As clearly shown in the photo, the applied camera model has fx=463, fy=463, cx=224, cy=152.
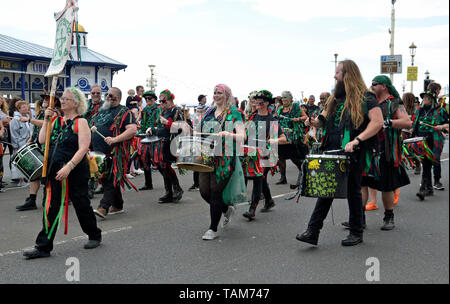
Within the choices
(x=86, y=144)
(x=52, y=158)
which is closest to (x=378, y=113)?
(x=86, y=144)

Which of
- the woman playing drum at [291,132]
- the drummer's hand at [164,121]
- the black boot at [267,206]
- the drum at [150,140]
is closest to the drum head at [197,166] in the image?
the black boot at [267,206]

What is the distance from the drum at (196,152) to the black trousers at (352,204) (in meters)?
1.32

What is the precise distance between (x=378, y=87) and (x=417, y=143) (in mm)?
3040

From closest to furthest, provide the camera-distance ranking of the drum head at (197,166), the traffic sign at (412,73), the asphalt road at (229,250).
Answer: the asphalt road at (229,250), the drum head at (197,166), the traffic sign at (412,73)

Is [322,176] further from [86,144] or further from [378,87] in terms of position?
[86,144]

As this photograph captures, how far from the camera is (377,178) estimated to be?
6.13 meters

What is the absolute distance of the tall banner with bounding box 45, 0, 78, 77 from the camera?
5.07m

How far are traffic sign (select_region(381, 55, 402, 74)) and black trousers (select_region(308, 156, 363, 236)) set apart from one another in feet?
54.8

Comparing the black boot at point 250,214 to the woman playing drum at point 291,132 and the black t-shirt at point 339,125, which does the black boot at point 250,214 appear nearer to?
the black t-shirt at point 339,125

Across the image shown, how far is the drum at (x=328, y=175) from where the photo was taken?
4793 mm

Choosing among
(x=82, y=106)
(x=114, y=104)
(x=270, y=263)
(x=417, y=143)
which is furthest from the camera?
(x=417, y=143)

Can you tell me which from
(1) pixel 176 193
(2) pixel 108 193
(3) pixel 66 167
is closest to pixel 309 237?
(3) pixel 66 167

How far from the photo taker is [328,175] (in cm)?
480

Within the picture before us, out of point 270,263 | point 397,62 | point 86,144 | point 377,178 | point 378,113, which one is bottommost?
point 270,263
